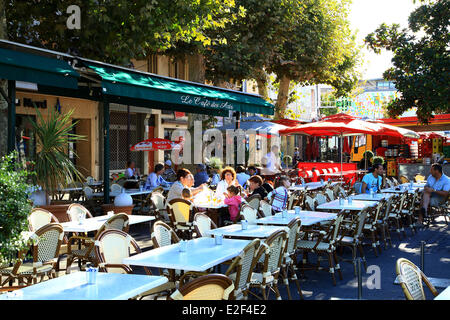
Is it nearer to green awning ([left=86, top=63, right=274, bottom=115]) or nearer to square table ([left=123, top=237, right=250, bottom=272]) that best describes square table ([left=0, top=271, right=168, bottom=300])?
square table ([left=123, top=237, right=250, bottom=272])

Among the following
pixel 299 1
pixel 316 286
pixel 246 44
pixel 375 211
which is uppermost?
pixel 299 1

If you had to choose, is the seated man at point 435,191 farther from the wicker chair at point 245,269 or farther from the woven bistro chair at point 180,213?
the wicker chair at point 245,269

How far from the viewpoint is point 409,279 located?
154 inches

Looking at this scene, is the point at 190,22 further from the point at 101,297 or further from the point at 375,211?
the point at 101,297

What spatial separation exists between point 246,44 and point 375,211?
34.2ft

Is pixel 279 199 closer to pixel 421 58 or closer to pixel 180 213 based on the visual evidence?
pixel 180 213

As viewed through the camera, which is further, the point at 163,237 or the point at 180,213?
the point at 180,213

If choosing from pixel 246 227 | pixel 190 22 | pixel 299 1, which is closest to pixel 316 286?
pixel 246 227

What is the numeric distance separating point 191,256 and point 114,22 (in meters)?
6.84

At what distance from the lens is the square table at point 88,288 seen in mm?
3709

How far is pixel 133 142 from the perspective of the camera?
22.9 meters

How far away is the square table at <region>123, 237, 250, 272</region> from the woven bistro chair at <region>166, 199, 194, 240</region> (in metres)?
2.88

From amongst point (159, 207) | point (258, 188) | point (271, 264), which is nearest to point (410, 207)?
point (258, 188)

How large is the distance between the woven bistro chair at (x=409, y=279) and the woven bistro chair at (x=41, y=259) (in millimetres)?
3737
